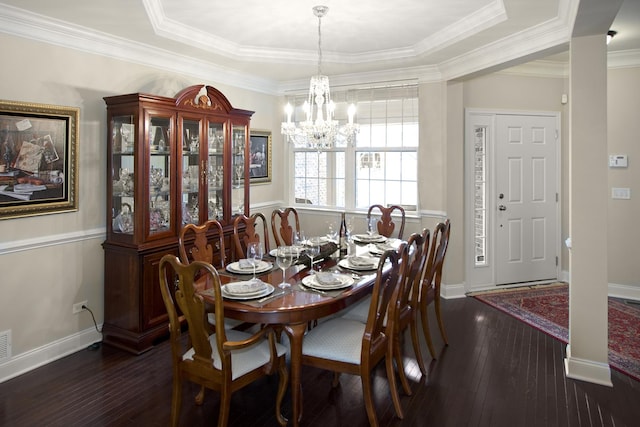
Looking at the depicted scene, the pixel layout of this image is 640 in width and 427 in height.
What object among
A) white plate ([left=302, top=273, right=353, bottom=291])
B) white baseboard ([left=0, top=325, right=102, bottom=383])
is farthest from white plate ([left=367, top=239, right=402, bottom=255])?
white baseboard ([left=0, top=325, right=102, bottom=383])

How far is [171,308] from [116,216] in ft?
5.35

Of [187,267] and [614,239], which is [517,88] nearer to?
[614,239]

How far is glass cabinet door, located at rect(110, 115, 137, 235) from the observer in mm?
3395

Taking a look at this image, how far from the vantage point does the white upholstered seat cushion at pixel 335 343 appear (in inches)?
93.2

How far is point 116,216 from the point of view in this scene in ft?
11.4

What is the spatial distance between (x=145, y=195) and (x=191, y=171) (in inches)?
24.0

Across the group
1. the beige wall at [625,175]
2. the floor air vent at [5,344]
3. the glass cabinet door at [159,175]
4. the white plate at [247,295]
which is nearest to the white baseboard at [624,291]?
the beige wall at [625,175]

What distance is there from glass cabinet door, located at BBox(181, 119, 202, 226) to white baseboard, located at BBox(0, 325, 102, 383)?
117cm

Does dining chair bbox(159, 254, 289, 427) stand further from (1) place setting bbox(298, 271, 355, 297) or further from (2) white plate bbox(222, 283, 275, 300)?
(1) place setting bbox(298, 271, 355, 297)

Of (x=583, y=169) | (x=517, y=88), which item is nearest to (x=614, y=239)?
(x=517, y=88)

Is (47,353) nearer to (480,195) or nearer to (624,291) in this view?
(480,195)

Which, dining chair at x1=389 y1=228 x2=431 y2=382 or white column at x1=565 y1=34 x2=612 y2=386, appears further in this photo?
white column at x1=565 y1=34 x2=612 y2=386

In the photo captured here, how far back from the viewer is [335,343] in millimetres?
2441

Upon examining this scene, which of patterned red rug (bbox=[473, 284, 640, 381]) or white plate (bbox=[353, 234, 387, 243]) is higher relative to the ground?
white plate (bbox=[353, 234, 387, 243])
